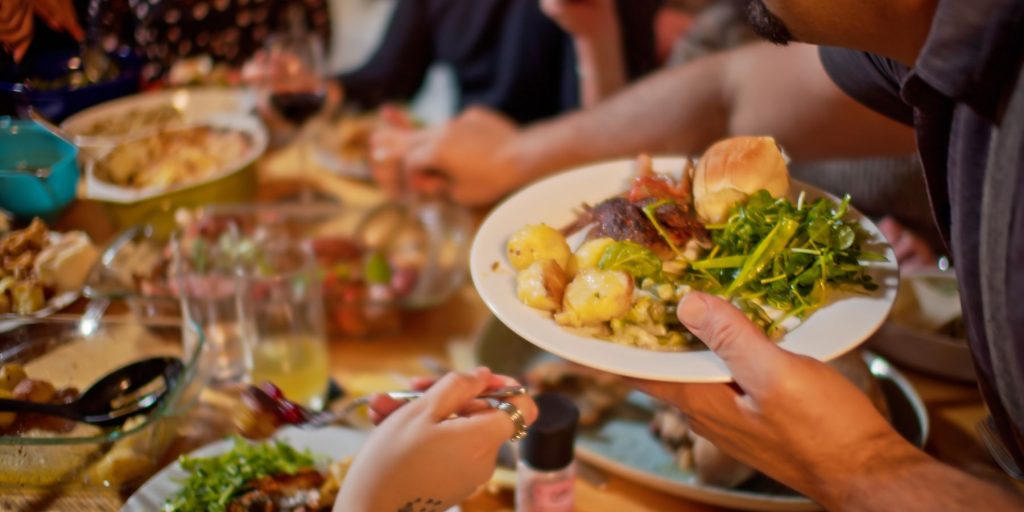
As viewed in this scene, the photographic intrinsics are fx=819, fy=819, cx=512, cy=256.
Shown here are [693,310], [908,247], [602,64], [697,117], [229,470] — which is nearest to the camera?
[693,310]

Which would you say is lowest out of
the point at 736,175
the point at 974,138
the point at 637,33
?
the point at 637,33

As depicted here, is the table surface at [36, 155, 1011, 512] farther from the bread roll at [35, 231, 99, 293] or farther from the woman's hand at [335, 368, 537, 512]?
the woman's hand at [335, 368, 537, 512]

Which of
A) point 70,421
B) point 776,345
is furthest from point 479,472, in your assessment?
point 70,421

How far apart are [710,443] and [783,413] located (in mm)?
275

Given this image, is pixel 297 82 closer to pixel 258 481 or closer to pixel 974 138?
pixel 258 481

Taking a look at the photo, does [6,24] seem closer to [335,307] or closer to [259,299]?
[259,299]

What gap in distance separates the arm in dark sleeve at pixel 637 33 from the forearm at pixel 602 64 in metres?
0.04

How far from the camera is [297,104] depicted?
193 cm

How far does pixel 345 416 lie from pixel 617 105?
1.17 m

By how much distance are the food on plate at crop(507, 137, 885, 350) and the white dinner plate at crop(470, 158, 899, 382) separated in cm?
1

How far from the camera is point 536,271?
94 cm

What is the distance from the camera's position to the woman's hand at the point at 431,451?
2.90 ft

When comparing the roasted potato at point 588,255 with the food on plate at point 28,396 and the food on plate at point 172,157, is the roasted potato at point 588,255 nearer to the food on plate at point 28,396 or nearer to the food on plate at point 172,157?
the food on plate at point 28,396

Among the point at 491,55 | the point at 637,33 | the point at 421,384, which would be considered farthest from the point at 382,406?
the point at 491,55
